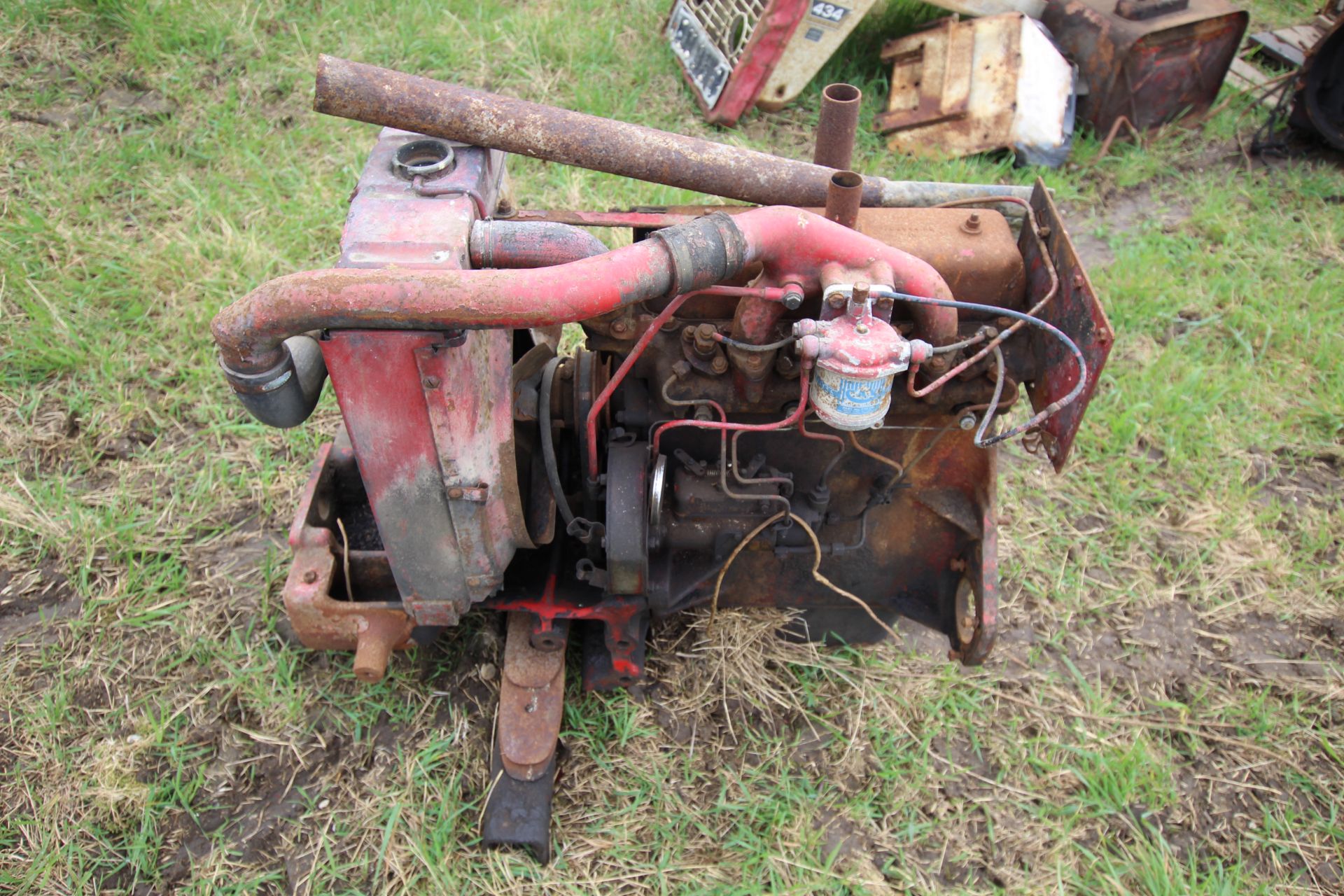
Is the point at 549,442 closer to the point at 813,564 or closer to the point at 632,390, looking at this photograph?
the point at 632,390

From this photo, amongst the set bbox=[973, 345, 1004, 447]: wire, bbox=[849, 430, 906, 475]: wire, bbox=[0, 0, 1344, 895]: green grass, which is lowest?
bbox=[0, 0, 1344, 895]: green grass

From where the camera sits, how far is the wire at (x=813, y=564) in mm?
2109

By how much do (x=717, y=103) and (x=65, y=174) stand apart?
267cm

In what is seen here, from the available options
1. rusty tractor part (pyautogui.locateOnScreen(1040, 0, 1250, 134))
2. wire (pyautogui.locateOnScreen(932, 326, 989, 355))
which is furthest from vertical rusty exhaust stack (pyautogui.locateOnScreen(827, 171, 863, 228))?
rusty tractor part (pyautogui.locateOnScreen(1040, 0, 1250, 134))

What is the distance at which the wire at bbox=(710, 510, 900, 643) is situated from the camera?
83.0 inches

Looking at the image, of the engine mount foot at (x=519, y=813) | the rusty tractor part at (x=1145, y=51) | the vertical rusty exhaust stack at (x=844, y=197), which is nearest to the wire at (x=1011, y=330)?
the vertical rusty exhaust stack at (x=844, y=197)

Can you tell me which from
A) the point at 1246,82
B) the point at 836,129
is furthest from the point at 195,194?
the point at 1246,82

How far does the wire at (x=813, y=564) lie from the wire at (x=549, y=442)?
1.26 feet

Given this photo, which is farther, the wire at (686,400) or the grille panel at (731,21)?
the grille panel at (731,21)

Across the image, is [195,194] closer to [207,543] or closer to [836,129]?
[207,543]

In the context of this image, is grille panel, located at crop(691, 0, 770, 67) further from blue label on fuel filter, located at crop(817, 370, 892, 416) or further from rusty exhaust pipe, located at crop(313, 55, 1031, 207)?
blue label on fuel filter, located at crop(817, 370, 892, 416)

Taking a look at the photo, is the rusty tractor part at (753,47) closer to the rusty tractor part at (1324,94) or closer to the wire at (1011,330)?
the rusty tractor part at (1324,94)

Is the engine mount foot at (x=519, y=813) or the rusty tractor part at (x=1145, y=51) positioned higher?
the rusty tractor part at (x=1145, y=51)

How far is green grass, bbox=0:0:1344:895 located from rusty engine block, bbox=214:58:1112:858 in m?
0.21
